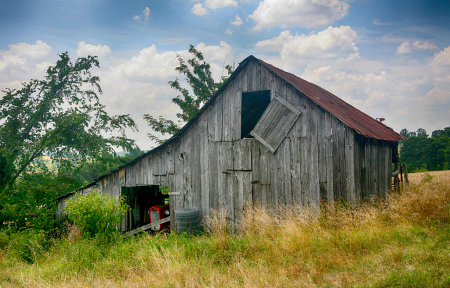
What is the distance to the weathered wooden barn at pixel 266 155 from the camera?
6.79 meters

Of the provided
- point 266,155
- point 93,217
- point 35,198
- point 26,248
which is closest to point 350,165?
point 266,155

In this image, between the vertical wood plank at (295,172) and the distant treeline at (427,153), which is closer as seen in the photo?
the vertical wood plank at (295,172)

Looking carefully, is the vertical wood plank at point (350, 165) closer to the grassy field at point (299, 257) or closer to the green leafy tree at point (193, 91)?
the grassy field at point (299, 257)

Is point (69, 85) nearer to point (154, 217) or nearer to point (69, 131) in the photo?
point (69, 131)

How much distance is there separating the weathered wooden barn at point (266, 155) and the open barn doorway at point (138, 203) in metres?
1.46

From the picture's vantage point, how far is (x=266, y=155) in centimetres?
765

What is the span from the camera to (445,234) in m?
5.32

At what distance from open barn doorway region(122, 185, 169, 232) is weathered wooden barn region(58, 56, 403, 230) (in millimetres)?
1460

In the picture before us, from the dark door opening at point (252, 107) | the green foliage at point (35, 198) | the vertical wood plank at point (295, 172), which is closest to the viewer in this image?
the vertical wood plank at point (295, 172)

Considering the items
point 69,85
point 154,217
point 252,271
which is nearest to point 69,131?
point 69,85

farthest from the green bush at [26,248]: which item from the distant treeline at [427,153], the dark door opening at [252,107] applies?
the distant treeline at [427,153]

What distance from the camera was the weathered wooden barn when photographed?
6.79 metres

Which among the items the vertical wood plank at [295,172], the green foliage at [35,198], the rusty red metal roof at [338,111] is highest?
the rusty red metal roof at [338,111]

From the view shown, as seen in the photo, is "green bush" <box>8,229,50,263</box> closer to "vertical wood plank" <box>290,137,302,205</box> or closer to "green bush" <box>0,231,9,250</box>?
"green bush" <box>0,231,9,250</box>
